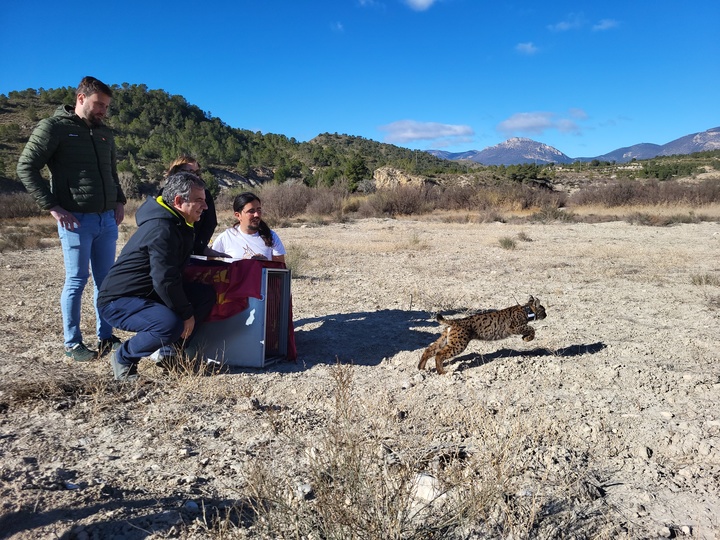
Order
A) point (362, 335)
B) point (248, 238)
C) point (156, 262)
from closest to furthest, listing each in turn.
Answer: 1. point (156, 262)
2. point (248, 238)
3. point (362, 335)

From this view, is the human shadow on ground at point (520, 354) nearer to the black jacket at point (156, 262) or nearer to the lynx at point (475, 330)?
the lynx at point (475, 330)

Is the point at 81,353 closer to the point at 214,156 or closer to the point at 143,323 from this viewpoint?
the point at 143,323

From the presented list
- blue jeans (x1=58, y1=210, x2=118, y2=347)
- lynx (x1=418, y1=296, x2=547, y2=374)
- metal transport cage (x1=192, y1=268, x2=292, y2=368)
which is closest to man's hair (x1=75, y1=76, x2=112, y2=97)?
blue jeans (x1=58, y1=210, x2=118, y2=347)

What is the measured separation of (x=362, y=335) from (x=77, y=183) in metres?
2.96

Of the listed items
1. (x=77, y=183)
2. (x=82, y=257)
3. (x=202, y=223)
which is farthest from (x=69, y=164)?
(x=202, y=223)

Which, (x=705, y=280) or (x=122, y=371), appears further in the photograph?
(x=705, y=280)

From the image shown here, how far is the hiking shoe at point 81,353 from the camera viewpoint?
4352 millimetres

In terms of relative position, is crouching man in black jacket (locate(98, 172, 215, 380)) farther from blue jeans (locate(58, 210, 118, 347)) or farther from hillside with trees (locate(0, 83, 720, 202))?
hillside with trees (locate(0, 83, 720, 202))

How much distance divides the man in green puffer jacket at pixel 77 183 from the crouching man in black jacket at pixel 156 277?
631mm

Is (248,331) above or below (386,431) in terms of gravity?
above

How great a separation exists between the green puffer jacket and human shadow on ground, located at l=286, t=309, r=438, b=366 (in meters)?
2.21

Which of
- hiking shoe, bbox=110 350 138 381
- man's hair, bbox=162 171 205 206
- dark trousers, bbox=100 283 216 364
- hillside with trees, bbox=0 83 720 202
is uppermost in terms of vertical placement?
hillside with trees, bbox=0 83 720 202

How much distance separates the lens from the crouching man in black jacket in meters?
3.56

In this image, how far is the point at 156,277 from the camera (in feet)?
11.7
